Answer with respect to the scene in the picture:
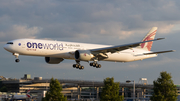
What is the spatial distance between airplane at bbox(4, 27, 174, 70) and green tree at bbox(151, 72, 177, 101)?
9.89 m

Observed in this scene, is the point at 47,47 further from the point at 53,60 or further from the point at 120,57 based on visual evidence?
the point at 120,57

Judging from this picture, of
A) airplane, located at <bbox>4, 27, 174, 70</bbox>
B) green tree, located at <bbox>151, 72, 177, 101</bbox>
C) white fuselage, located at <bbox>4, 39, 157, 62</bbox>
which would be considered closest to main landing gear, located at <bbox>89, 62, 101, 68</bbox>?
airplane, located at <bbox>4, 27, 174, 70</bbox>

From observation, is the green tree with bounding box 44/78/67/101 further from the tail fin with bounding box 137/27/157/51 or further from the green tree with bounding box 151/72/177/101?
the tail fin with bounding box 137/27/157/51

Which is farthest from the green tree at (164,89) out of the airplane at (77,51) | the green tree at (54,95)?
the green tree at (54,95)

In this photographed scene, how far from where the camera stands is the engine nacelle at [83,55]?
6134 centimetres

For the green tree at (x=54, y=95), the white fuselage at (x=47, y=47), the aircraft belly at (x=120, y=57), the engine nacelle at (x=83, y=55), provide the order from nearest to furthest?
the green tree at (x=54, y=95)
the white fuselage at (x=47, y=47)
the engine nacelle at (x=83, y=55)
the aircraft belly at (x=120, y=57)

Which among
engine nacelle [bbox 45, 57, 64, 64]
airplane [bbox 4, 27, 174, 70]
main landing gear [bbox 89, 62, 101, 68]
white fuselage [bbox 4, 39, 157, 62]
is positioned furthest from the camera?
engine nacelle [bbox 45, 57, 64, 64]

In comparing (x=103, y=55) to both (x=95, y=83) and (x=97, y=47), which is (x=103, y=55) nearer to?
(x=97, y=47)

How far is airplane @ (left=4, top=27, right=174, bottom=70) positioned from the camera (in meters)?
57.2

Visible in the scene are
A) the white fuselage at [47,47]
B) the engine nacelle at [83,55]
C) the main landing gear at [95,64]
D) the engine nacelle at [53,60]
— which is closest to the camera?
the white fuselage at [47,47]

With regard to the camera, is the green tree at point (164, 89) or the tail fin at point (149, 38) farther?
the tail fin at point (149, 38)

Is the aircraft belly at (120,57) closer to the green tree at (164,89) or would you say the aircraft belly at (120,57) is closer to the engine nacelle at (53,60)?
the engine nacelle at (53,60)

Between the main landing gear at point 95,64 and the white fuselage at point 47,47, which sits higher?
the white fuselage at point 47,47

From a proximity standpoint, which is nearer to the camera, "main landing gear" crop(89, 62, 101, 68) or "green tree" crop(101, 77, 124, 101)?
"green tree" crop(101, 77, 124, 101)
